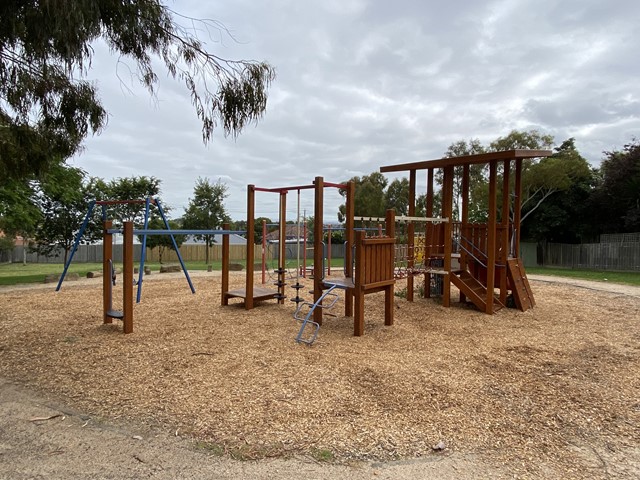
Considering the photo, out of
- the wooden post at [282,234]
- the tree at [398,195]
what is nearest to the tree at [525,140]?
the tree at [398,195]

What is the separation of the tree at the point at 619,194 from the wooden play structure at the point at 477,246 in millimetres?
17171

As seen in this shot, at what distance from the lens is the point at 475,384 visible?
4.27 m

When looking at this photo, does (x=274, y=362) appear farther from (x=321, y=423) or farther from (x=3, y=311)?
(x=3, y=311)

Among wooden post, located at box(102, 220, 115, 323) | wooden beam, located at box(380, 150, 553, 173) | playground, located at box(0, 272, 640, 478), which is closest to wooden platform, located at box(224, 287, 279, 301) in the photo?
playground, located at box(0, 272, 640, 478)

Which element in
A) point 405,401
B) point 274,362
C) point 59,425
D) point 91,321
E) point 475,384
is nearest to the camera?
point 59,425

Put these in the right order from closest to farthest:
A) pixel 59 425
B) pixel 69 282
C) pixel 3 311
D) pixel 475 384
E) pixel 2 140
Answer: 1. pixel 59 425
2. pixel 475 384
3. pixel 2 140
4. pixel 3 311
5. pixel 69 282

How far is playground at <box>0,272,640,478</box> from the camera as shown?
306 cm

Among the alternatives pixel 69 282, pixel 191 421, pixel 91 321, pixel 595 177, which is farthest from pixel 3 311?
pixel 595 177

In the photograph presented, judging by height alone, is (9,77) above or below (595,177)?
below

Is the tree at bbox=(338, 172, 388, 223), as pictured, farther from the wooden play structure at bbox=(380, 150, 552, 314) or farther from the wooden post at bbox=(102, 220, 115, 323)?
the wooden post at bbox=(102, 220, 115, 323)

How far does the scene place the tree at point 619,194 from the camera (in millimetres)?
21828

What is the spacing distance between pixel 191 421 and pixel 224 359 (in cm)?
159

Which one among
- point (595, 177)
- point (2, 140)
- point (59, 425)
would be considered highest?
point (595, 177)

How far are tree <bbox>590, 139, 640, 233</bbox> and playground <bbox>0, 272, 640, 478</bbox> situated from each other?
1781 centimetres
